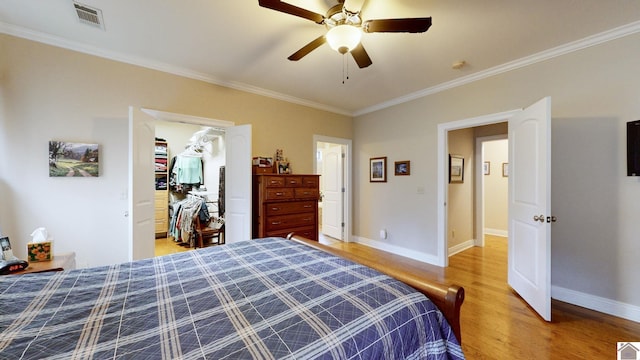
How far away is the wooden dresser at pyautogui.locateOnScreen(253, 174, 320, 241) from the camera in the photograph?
3.32 metres

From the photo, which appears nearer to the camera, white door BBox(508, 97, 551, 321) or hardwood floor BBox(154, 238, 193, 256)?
white door BBox(508, 97, 551, 321)

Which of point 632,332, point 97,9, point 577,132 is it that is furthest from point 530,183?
point 97,9

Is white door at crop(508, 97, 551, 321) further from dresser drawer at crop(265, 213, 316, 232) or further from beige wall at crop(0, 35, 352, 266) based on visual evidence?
beige wall at crop(0, 35, 352, 266)

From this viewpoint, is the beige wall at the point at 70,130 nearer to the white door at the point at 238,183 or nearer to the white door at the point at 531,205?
the white door at the point at 238,183

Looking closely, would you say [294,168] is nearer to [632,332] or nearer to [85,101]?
[85,101]

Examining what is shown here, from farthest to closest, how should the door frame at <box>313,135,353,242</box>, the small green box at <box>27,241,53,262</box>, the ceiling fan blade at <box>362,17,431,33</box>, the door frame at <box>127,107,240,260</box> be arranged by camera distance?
the door frame at <box>313,135,353,242</box>
the door frame at <box>127,107,240,260</box>
the small green box at <box>27,241,53,262</box>
the ceiling fan blade at <box>362,17,431,33</box>

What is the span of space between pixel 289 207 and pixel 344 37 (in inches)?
92.4

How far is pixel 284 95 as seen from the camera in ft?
12.9

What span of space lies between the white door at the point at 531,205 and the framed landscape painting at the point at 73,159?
4.42 meters

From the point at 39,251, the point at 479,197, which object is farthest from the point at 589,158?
the point at 39,251

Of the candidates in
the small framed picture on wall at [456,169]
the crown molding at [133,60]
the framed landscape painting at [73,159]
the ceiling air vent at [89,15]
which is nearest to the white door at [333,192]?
the crown molding at [133,60]

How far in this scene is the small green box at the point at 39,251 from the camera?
198 centimetres

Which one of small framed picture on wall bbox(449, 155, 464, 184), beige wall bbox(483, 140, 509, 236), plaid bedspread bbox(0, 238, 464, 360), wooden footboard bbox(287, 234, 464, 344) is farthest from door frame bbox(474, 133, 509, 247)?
plaid bedspread bbox(0, 238, 464, 360)

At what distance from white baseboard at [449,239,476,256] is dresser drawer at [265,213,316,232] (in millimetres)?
2445
